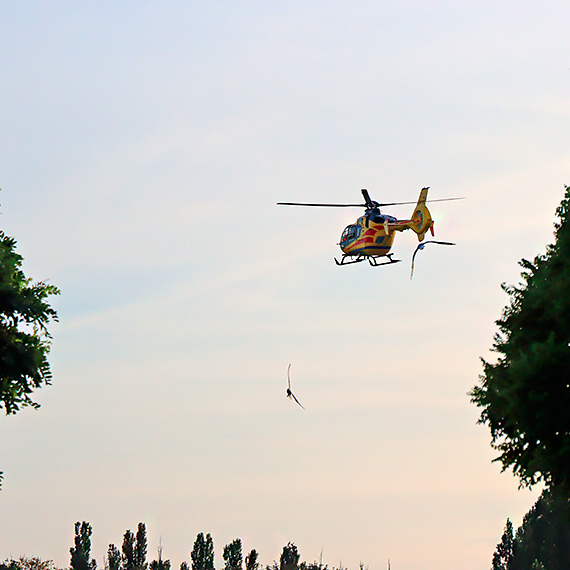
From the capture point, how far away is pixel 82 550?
4680 inches

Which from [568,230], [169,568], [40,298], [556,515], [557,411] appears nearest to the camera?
[557,411]

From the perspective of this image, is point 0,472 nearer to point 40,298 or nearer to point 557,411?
point 40,298

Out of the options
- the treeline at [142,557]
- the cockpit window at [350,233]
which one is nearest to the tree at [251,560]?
the treeline at [142,557]

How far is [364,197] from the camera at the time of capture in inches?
2628

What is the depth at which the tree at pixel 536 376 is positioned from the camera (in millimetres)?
28469

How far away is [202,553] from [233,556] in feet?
24.9

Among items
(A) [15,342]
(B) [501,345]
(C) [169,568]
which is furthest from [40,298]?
(C) [169,568]

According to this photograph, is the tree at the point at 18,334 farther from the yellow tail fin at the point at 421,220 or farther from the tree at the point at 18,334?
the yellow tail fin at the point at 421,220

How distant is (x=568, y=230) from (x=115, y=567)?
104 metres

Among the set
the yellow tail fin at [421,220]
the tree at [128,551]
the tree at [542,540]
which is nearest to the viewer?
the yellow tail fin at [421,220]

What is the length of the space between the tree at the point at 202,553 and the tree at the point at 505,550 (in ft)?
124

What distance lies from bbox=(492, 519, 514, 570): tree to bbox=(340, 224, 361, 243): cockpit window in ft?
195

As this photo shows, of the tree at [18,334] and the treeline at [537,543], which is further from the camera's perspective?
the treeline at [537,543]

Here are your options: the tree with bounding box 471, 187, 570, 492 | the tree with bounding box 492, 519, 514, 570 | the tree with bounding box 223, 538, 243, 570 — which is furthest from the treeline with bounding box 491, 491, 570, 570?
the tree with bounding box 471, 187, 570, 492
